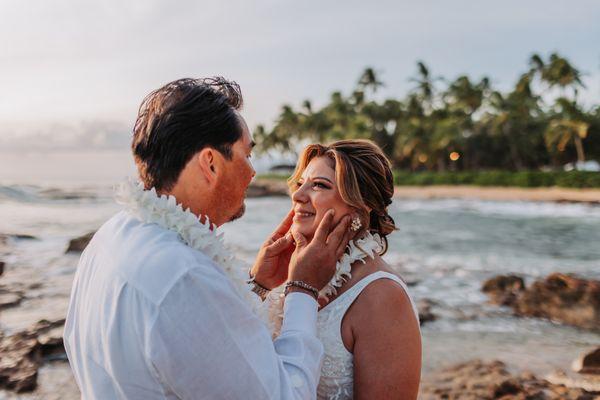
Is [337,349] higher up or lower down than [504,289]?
higher up

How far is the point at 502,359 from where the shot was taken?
24.0 feet

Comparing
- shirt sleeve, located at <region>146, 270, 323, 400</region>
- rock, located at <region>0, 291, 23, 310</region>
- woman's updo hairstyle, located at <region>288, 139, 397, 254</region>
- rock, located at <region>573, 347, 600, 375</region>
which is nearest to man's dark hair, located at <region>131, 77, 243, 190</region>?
shirt sleeve, located at <region>146, 270, 323, 400</region>

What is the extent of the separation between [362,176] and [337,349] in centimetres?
93

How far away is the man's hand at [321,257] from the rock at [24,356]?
4.72 metres

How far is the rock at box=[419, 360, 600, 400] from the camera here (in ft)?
17.8

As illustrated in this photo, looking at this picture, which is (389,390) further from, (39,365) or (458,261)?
(458,261)

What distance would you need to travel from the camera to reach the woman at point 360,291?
2.29 m

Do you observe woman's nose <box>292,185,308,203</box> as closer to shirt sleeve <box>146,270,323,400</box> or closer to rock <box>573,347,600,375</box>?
shirt sleeve <box>146,270,323,400</box>

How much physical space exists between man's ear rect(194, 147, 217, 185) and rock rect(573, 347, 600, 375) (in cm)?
652

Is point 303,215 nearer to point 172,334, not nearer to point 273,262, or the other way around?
point 273,262

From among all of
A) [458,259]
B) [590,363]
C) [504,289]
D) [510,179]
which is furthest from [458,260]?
[510,179]

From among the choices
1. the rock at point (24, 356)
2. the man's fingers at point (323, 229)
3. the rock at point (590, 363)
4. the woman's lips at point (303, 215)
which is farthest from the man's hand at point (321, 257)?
the rock at point (590, 363)

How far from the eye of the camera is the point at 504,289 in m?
11.3

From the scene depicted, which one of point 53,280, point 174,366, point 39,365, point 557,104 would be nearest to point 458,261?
point 53,280
